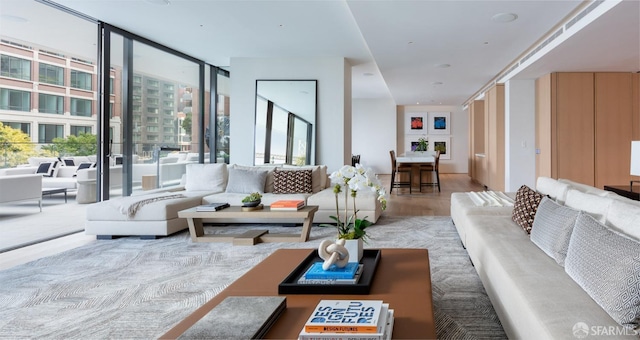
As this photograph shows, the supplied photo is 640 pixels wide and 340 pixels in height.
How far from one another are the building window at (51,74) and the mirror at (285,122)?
3.07 m

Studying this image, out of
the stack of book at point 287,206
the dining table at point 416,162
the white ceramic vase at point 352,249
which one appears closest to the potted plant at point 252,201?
the stack of book at point 287,206

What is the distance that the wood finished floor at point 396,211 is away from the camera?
→ 3871 millimetres

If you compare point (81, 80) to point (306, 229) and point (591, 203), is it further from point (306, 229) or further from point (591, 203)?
point (591, 203)

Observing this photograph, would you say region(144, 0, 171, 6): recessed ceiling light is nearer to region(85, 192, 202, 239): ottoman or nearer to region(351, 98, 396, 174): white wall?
region(85, 192, 202, 239): ottoman

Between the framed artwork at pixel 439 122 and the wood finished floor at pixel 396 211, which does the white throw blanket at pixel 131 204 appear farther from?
the framed artwork at pixel 439 122

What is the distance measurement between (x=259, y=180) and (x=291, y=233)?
128cm

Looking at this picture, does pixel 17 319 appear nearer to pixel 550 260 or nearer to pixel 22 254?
pixel 22 254

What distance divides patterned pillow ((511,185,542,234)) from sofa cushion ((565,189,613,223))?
23cm

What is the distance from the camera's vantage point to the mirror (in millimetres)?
7062

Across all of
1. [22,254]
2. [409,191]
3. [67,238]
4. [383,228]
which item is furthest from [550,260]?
[409,191]

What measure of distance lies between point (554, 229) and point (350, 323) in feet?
5.13

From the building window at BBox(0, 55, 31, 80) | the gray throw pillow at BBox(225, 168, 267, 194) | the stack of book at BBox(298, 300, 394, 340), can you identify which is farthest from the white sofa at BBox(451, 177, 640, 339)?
the building window at BBox(0, 55, 31, 80)

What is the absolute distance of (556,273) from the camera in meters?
1.90

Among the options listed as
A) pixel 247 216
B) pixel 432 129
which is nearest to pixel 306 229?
pixel 247 216
